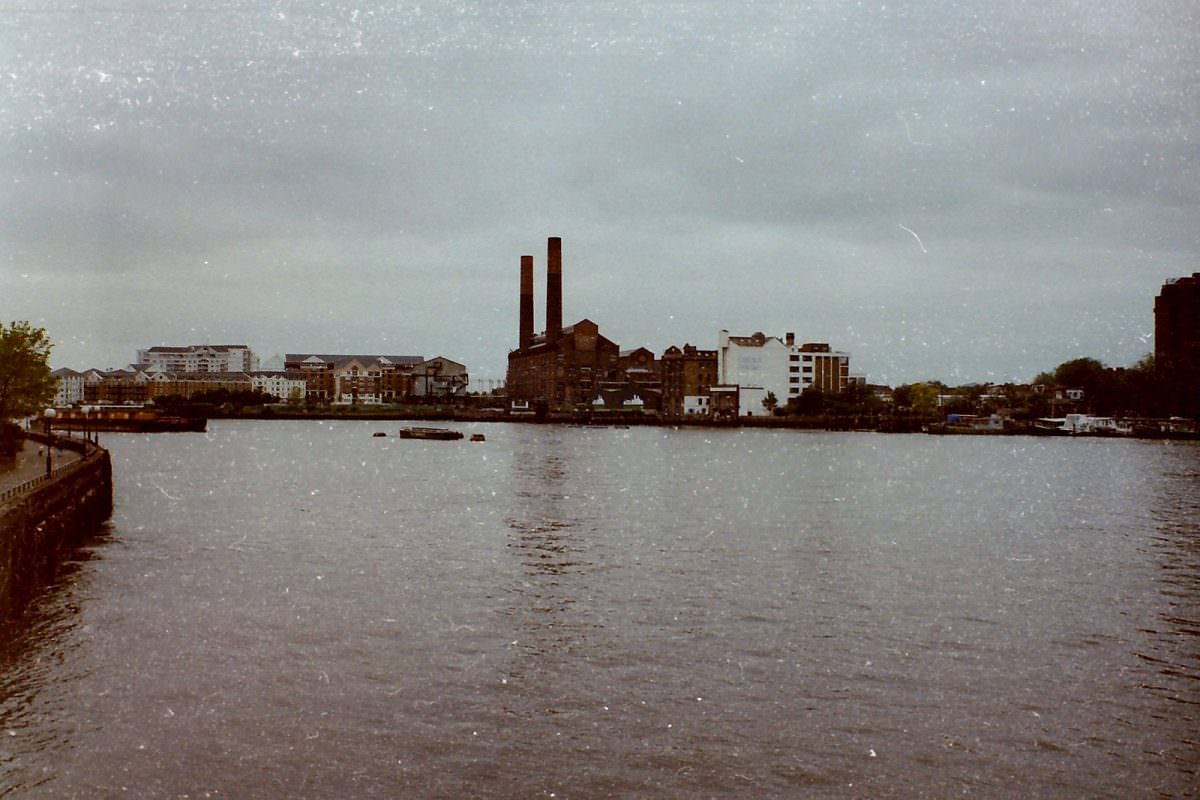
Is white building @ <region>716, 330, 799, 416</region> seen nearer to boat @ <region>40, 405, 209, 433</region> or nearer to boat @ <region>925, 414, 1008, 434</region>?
boat @ <region>925, 414, 1008, 434</region>

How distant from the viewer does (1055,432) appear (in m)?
149

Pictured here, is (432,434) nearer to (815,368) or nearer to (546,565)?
(815,368)

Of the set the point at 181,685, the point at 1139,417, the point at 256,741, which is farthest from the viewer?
the point at 1139,417

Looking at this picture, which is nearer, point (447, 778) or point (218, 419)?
point (447, 778)

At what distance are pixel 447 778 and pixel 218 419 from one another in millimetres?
195676

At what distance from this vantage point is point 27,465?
37.3m

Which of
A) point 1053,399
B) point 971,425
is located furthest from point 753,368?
point 1053,399

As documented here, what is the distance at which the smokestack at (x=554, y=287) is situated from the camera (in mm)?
151250

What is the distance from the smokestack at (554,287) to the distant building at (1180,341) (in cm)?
7825

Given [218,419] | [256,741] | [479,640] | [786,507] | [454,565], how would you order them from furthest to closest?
[218,419]
[786,507]
[454,565]
[479,640]
[256,741]

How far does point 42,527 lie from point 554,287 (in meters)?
131

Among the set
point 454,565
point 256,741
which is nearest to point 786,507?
point 454,565

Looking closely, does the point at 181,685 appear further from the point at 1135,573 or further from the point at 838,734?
the point at 1135,573

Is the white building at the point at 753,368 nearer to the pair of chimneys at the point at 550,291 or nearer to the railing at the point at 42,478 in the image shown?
the pair of chimneys at the point at 550,291
